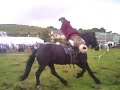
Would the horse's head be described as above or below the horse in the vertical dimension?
above

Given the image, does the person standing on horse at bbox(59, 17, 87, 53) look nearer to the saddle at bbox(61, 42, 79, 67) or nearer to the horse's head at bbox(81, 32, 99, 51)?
the saddle at bbox(61, 42, 79, 67)

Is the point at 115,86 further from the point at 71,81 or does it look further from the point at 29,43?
the point at 29,43

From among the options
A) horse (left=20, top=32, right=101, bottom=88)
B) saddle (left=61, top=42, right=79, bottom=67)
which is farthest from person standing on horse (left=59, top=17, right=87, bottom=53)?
horse (left=20, top=32, right=101, bottom=88)

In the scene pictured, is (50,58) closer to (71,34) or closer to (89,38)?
(71,34)

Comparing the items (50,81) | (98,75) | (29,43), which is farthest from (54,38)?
(29,43)

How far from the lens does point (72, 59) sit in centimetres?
1345

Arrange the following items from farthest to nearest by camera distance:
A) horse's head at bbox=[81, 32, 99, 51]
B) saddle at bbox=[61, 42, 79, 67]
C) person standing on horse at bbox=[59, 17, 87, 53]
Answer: horse's head at bbox=[81, 32, 99, 51], person standing on horse at bbox=[59, 17, 87, 53], saddle at bbox=[61, 42, 79, 67]

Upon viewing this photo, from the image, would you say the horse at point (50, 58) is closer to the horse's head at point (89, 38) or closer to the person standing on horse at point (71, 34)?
the person standing on horse at point (71, 34)

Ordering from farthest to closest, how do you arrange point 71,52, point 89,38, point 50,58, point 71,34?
point 89,38, point 71,34, point 71,52, point 50,58

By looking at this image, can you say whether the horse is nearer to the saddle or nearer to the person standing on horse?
the saddle

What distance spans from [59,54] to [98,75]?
123 inches

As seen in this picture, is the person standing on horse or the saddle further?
the person standing on horse

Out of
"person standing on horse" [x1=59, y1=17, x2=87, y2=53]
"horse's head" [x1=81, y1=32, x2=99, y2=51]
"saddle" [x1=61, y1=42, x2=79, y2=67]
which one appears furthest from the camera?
"horse's head" [x1=81, y1=32, x2=99, y2=51]

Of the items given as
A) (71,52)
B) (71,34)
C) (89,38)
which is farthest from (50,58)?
(89,38)
